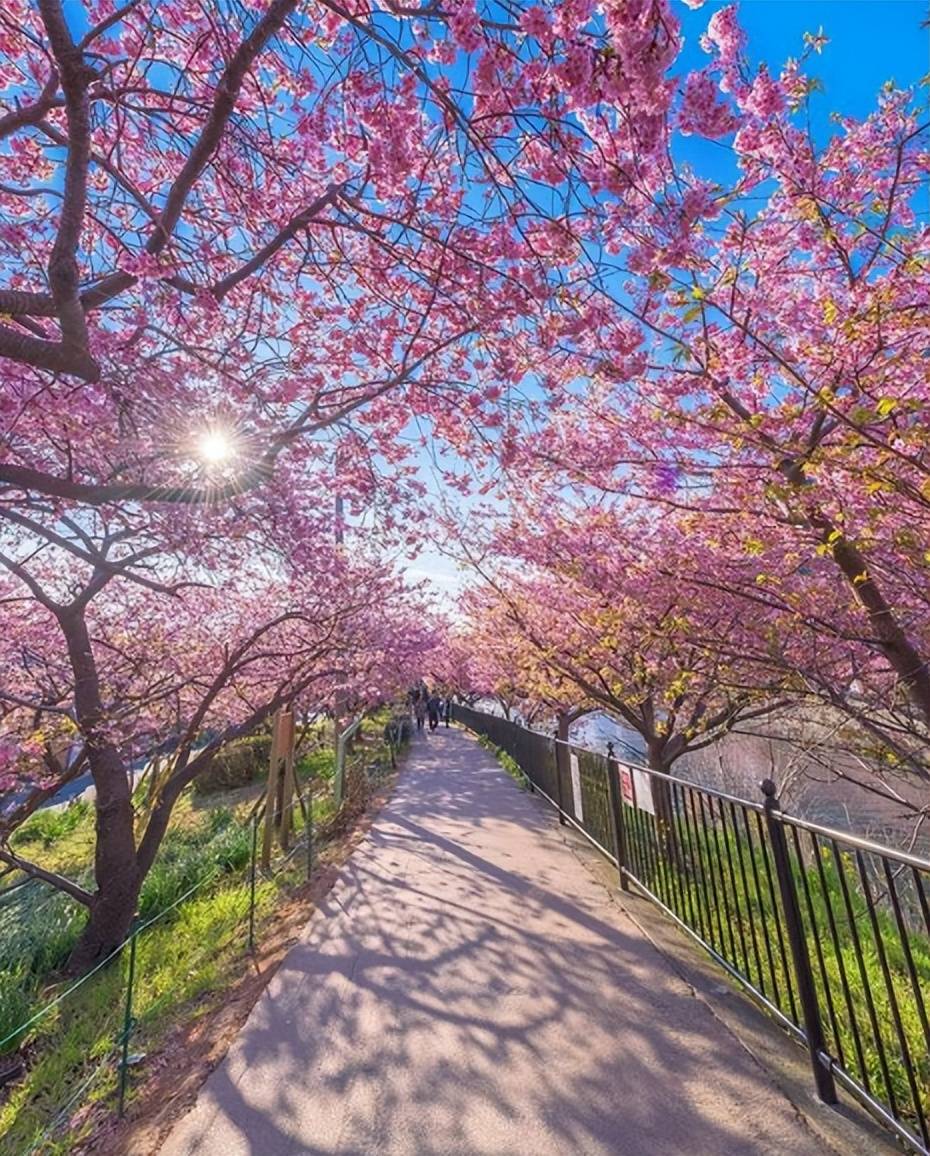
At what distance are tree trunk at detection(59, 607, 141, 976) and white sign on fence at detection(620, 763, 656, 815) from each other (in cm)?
540

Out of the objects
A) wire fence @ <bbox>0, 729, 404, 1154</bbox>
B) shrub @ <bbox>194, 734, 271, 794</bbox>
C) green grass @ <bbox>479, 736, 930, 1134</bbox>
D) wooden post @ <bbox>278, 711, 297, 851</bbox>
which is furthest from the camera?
shrub @ <bbox>194, 734, 271, 794</bbox>

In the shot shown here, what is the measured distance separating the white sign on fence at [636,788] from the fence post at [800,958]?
1721 millimetres

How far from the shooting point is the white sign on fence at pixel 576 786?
7.12 meters

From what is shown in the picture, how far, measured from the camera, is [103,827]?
20.6ft

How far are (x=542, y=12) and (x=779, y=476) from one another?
10.0 feet

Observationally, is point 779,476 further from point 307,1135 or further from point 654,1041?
point 307,1135

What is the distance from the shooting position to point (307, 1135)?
101 inches

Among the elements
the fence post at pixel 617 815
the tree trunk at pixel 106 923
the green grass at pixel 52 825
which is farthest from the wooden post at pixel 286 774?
the green grass at pixel 52 825

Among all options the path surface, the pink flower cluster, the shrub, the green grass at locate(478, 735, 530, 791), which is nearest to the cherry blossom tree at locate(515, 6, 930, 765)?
the pink flower cluster

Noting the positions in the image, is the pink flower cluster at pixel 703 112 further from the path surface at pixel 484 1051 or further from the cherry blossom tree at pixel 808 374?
the path surface at pixel 484 1051

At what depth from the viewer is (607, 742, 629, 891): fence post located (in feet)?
17.8

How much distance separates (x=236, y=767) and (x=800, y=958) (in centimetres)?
1826

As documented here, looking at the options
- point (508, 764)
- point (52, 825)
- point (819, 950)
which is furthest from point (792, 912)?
point (52, 825)

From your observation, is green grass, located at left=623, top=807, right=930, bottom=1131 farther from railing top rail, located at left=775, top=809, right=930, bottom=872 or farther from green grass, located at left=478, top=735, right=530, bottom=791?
green grass, located at left=478, top=735, right=530, bottom=791
